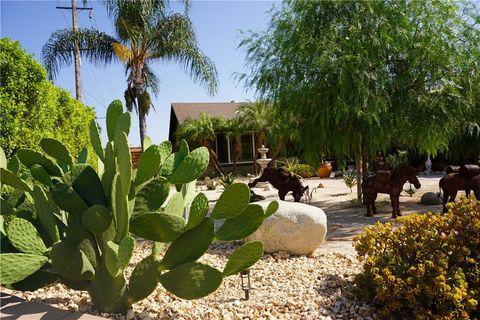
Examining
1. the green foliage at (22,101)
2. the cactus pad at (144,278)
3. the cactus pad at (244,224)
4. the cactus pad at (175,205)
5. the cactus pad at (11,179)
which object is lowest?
the cactus pad at (144,278)

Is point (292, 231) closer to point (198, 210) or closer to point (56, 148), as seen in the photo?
point (198, 210)

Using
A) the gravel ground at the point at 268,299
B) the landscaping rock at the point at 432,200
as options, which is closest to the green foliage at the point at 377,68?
the landscaping rock at the point at 432,200

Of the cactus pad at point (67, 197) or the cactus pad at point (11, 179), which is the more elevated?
the cactus pad at point (11, 179)

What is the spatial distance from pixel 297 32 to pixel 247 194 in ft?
22.2

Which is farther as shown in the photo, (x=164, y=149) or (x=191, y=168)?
(x=164, y=149)

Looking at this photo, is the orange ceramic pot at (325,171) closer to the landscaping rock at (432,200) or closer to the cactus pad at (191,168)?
the landscaping rock at (432,200)

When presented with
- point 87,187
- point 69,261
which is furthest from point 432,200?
point 69,261

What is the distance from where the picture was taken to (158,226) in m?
2.65

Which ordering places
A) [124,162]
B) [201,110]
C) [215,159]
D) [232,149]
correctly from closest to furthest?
[124,162] < [215,159] < [232,149] < [201,110]

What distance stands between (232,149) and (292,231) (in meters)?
19.6

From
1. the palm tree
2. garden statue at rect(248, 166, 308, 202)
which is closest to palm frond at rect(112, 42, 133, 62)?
the palm tree

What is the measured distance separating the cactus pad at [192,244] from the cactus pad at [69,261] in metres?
0.56

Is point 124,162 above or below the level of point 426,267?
above

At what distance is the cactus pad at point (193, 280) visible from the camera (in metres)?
2.63
